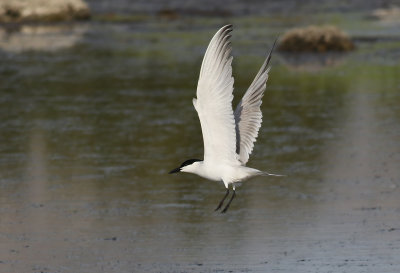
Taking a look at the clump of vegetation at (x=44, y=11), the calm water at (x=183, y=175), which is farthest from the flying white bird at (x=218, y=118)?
the clump of vegetation at (x=44, y=11)

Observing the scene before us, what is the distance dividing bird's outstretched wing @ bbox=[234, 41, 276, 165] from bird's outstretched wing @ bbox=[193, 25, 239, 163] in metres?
1.04

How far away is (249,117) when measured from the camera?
32.9 feet

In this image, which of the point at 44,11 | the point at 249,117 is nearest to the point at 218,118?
the point at 249,117

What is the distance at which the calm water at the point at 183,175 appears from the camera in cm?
980

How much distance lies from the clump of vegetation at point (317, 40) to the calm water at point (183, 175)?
0.94 metres

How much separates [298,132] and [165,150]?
2.30 metres

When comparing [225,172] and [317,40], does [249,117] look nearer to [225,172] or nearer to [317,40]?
[225,172]

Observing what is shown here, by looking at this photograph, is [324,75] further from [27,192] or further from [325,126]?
[27,192]

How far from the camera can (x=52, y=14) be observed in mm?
40312

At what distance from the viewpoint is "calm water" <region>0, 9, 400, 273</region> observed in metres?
9.80

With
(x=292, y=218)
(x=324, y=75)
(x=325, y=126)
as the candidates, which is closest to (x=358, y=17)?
(x=324, y=75)

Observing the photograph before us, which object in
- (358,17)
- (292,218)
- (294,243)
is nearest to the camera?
(294,243)

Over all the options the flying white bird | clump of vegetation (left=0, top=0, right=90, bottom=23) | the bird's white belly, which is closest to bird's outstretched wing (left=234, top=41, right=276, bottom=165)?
the flying white bird

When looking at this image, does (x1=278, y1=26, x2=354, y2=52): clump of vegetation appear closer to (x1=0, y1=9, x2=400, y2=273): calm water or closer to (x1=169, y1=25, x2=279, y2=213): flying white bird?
(x1=0, y1=9, x2=400, y2=273): calm water
